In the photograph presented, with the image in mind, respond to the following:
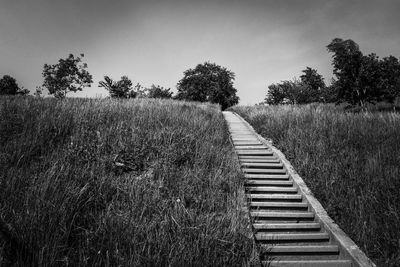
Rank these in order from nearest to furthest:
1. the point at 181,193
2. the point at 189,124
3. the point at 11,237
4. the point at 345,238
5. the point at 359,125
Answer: the point at 11,237, the point at 345,238, the point at 181,193, the point at 189,124, the point at 359,125

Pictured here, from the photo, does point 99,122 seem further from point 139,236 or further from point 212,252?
point 212,252

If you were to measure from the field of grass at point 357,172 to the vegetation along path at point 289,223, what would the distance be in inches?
11.9

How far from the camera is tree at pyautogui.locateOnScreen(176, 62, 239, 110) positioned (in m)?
59.1

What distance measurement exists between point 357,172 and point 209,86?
5576 cm

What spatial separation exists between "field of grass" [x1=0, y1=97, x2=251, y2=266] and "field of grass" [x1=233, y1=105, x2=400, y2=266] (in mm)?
2167

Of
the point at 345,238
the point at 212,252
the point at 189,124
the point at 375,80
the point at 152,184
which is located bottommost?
the point at 345,238

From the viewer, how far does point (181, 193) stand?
459cm

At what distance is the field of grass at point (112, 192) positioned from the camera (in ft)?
8.49

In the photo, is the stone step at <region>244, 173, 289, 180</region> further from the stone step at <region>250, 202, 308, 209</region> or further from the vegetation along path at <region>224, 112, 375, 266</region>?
the stone step at <region>250, 202, 308, 209</region>

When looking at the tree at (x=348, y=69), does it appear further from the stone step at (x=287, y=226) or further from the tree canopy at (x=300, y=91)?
the tree canopy at (x=300, y=91)

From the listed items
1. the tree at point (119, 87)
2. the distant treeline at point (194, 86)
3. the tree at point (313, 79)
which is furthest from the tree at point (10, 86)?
the tree at point (313, 79)

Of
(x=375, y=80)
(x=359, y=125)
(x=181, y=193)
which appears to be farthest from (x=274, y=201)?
(x=375, y=80)

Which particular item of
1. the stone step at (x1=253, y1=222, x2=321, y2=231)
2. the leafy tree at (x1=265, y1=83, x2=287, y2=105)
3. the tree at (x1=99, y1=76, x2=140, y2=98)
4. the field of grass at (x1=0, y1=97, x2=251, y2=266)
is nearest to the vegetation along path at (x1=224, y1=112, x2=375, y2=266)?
the stone step at (x1=253, y1=222, x2=321, y2=231)

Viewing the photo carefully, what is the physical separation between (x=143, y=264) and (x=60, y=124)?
14.0 ft
